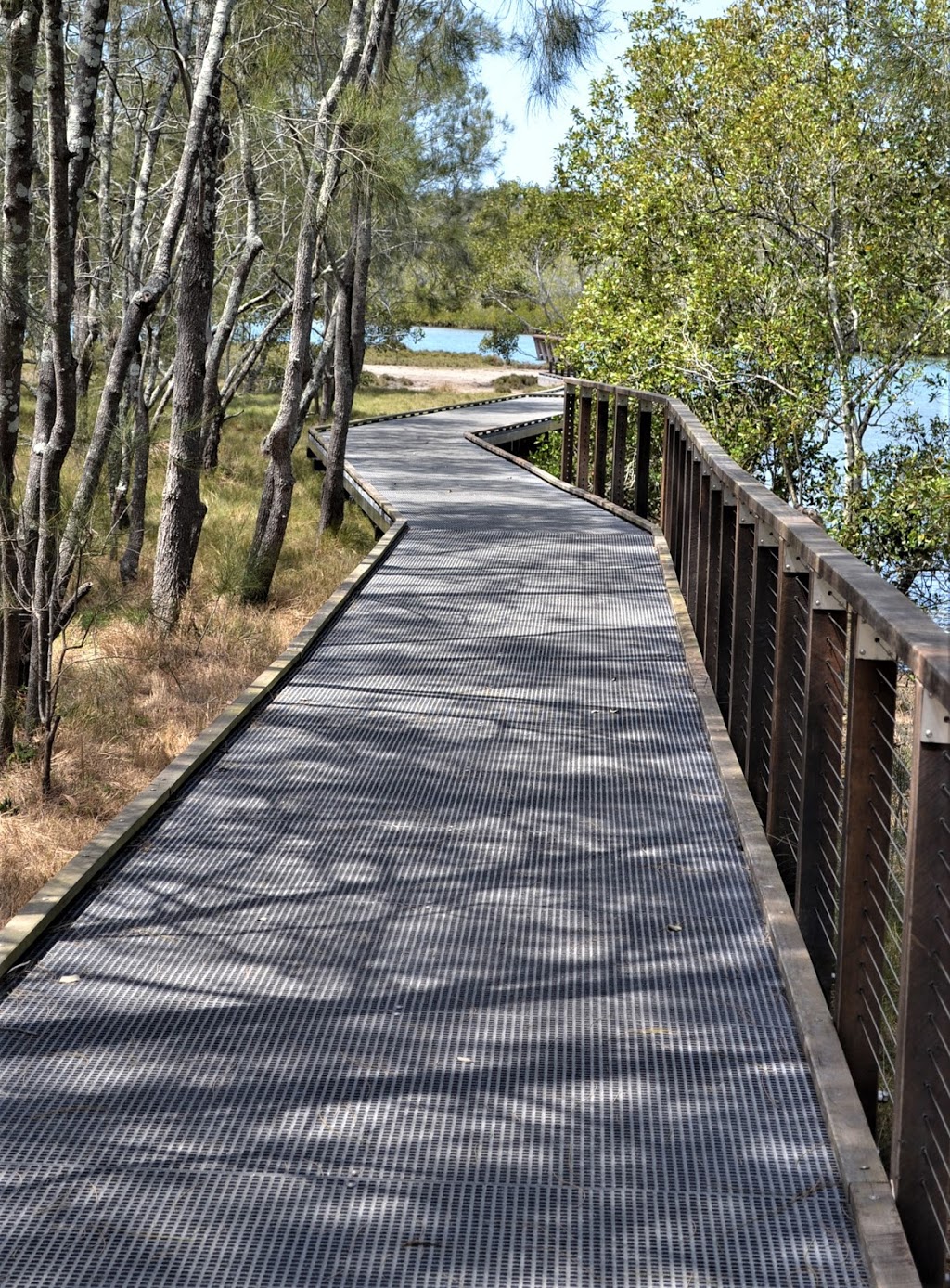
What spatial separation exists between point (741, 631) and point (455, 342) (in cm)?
6597

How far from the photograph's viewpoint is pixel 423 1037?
110 inches

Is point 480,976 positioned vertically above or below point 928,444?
below

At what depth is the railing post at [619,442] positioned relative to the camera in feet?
33.7

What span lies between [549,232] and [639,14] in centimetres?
804

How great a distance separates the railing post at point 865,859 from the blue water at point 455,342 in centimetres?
3351

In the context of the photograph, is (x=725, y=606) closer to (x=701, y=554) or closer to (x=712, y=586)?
(x=712, y=586)

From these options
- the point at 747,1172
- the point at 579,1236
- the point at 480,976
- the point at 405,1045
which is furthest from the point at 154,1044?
the point at 747,1172

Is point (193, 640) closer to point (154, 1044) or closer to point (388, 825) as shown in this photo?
point (388, 825)

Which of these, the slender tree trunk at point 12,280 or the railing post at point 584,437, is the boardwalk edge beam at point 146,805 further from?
the railing post at point 584,437

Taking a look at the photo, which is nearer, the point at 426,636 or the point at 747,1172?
the point at 747,1172

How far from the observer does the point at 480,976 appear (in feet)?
10.0

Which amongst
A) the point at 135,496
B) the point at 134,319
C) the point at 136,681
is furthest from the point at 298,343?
the point at 136,681

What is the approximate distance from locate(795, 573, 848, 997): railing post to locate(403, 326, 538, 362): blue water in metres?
33.0

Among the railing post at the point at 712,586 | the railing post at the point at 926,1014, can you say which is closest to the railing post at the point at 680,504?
the railing post at the point at 712,586
